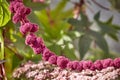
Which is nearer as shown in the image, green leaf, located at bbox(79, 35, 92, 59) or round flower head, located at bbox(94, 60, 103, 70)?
round flower head, located at bbox(94, 60, 103, 70)

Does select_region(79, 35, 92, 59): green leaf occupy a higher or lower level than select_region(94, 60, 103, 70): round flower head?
lower

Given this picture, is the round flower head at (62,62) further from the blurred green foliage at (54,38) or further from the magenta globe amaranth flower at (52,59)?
the blurred green foliage at (54,38)

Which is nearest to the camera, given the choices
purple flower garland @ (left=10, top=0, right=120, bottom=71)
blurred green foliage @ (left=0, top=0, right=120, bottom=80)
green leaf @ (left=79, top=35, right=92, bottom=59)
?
purple flower garland @ (left=10, top=0, right=120, bottom=71)

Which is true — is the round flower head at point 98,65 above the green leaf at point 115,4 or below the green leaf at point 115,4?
below

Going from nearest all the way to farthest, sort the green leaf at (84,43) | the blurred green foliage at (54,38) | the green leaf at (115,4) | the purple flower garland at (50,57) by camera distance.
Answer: the purple flower garland at (50,57) → the blurred green foliage at (54,38) → the green leaf at (84,43) → the green leaf at (115,4)

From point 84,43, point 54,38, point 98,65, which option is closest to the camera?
point 98,65

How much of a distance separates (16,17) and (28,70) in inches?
3.9

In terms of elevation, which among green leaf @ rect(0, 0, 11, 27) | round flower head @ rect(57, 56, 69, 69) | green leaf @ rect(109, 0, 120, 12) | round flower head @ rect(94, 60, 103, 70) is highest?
green leaf @ rect(0, 0, 11, 27)

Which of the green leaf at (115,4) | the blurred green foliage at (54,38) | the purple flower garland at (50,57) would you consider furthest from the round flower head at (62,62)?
the green leaf at (115,4)

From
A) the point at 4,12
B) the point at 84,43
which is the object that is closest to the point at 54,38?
the point at 84,43

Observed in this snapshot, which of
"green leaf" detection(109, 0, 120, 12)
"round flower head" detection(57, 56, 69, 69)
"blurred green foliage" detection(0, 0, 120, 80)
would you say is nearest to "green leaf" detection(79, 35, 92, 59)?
"blurred green foliage" detection(0, 0, 120, 80)

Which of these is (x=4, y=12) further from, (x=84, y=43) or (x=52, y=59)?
(x=84, y=43)

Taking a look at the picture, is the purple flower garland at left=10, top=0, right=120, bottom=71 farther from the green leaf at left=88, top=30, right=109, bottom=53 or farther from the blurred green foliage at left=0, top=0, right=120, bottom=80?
the green leaf at left=88, top=30, right=109, bottom=53

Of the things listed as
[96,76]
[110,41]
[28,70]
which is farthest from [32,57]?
[110,41]
